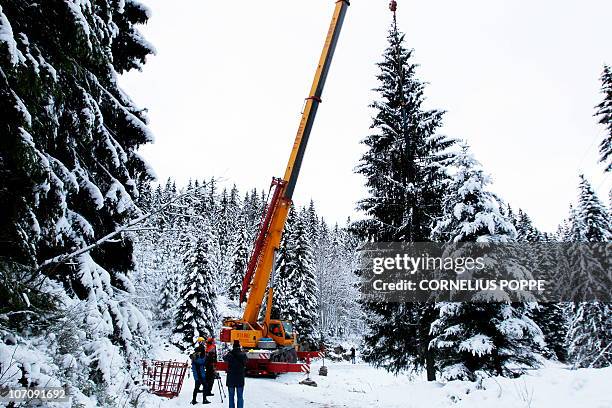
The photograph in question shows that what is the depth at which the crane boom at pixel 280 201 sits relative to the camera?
19.0m

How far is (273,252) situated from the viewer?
62.8 feet

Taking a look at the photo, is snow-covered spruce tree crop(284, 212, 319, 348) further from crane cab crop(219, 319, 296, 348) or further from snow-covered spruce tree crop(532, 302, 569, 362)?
snow-covered spruce tree crop(532, 302, 569, 362)

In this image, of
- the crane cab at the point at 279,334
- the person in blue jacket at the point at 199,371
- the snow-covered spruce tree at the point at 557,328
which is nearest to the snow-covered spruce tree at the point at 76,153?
the person in blue jacket at the point at 199,371

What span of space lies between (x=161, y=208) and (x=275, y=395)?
38.6 ft

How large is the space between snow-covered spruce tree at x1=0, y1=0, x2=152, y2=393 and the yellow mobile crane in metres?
9.75

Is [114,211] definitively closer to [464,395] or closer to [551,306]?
[464,395]

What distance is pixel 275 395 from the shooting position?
48.1ft

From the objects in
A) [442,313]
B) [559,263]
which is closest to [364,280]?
[442,313]

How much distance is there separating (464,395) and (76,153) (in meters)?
9.67

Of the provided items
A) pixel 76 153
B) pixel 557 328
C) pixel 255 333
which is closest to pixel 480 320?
pixel 255 333

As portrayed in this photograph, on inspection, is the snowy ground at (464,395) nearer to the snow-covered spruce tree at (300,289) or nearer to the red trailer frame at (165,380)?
the red trailer frame at (165,380)

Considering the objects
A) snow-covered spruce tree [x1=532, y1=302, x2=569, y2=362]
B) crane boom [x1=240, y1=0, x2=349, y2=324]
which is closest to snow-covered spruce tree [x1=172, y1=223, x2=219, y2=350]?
crane boom [x1=240, y1=0, x2=349, y2=324]

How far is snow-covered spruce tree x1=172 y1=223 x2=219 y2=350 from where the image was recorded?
119 feet

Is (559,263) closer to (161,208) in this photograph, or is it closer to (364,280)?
(364,280)
